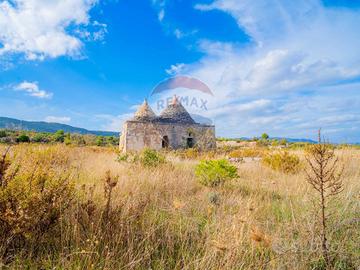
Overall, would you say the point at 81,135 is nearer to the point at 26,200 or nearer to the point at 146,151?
the point at 146,151

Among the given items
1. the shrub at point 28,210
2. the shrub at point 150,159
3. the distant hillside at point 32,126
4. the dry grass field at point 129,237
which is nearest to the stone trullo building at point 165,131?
the distant hillside at point 32,126

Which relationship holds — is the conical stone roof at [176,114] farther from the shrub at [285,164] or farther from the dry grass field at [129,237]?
the dry grass field at [129,237]

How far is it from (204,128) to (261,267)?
1811 cm

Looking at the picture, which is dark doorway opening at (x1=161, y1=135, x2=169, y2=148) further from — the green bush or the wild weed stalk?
the wild weed stalk

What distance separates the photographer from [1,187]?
2.07 m

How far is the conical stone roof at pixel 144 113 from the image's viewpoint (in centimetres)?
1916

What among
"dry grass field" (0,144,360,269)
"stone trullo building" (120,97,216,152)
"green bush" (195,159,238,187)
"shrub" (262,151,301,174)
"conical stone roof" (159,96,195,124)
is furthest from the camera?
"conical stone roof" (159,96,195,124)

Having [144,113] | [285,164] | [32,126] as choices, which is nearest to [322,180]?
[285,164]

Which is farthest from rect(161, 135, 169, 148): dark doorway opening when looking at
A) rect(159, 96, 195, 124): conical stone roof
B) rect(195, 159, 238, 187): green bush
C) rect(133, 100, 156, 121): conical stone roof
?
rect(195, 159, 238, 187): green bush

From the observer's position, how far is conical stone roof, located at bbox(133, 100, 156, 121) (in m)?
19.2

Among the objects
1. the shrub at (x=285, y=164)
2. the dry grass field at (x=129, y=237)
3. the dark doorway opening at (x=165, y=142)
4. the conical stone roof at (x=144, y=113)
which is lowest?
Answer: the dry grass field at (x=129, y=237)

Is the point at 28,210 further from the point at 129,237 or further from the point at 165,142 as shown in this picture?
the point at 165,142

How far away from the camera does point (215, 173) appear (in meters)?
5.55

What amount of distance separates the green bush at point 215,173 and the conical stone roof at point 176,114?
44.5 feet
